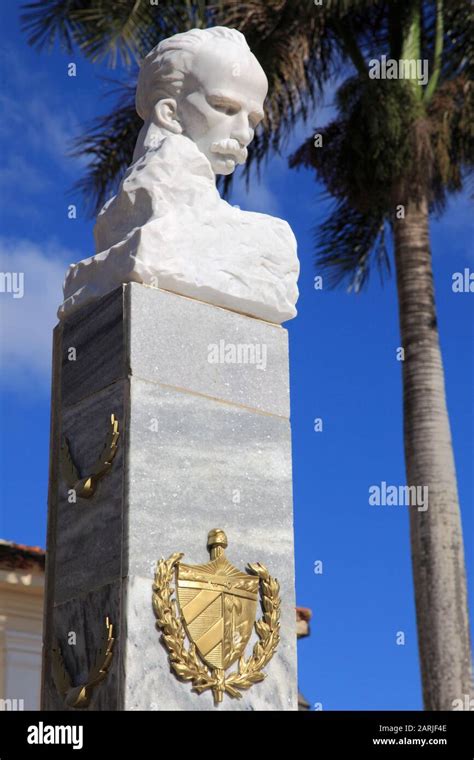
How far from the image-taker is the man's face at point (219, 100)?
19.2ft

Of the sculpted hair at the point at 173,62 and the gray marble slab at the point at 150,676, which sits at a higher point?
the sculpted hair at the point at 173,62

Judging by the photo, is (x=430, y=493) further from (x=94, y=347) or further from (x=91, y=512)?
(x=91, y=512)

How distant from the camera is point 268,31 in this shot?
1295 centimetres

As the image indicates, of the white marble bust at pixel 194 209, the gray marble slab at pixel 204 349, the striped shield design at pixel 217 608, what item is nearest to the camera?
the striped shield design at pixel 217 608

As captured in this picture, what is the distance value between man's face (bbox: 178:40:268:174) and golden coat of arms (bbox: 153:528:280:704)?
1.81m

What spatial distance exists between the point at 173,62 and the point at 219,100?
0.93ft

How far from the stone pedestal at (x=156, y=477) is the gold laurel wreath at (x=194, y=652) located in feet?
0.10

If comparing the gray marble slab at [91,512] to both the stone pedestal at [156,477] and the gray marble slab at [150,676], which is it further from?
the gray marble slab at [150,676]

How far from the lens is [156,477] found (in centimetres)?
511

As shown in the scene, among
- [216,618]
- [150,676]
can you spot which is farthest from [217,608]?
[150,676]

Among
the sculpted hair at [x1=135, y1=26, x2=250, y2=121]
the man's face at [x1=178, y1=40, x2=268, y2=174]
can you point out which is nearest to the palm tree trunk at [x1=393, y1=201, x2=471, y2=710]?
the man's face at [x1=178, y1=40, x2=268, y2=174]

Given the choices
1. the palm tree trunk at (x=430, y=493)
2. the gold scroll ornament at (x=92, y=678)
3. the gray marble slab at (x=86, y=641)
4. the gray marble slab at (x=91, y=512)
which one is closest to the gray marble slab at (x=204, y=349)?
the gray marble slab at (x=91, y=512)

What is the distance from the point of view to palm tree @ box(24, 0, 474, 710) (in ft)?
40.4
